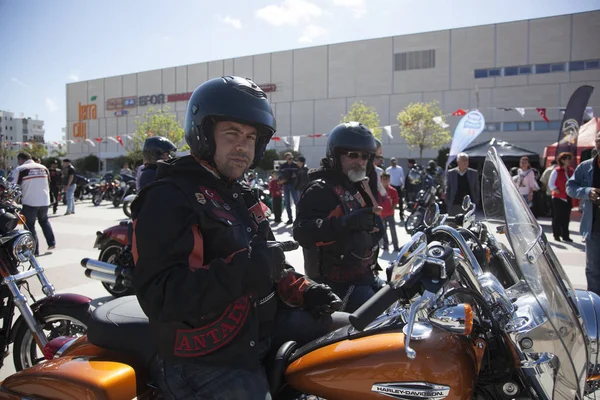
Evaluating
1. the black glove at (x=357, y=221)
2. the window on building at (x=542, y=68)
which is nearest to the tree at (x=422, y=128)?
the window on building at (x=542, y=68)

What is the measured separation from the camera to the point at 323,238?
9.07ft

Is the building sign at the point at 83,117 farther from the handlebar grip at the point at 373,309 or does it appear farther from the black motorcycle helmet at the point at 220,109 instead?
the handlebar grip at the point at 373,309

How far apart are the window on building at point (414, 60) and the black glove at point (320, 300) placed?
3892 cm

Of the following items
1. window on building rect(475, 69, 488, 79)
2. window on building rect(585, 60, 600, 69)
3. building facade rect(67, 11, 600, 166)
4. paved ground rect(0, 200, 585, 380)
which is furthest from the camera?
window on building rect(475, 69, 488, 79)

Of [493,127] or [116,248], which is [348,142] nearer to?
[116,248]

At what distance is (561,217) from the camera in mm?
8578

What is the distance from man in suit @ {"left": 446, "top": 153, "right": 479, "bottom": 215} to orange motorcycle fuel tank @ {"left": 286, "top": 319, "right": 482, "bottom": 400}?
652 centimetres

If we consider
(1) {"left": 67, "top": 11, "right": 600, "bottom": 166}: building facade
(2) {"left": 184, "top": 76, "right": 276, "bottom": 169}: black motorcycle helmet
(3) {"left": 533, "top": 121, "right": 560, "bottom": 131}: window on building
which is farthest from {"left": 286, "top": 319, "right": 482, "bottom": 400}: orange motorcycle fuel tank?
(3) {"left": 533, "top": 121, "right": 560, "bottom": 131}: window on building

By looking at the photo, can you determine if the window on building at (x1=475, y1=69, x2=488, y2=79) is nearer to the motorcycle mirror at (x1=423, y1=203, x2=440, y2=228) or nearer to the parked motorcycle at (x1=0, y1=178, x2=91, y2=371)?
the motorcycle mirror at (x1=423, y1=203, x2=440, y2=228)

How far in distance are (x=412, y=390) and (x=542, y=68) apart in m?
39.5

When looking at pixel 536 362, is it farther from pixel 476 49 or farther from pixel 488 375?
pixel 476 49

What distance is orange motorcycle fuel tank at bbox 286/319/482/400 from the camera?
1.34 meters

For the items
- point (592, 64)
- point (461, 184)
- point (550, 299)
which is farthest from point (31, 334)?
point (592, 64)

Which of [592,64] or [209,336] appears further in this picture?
[592,64]
